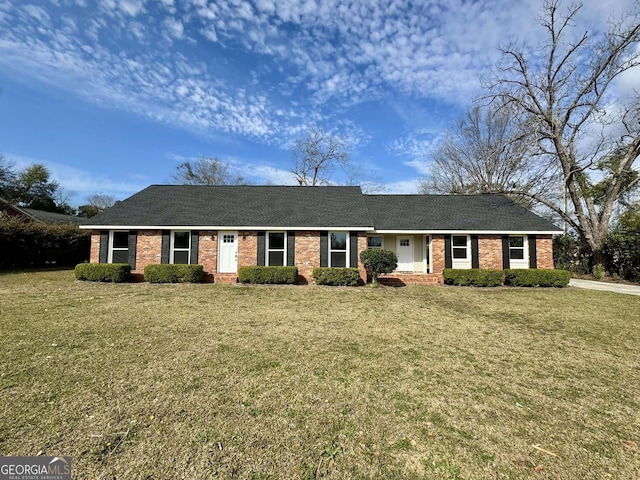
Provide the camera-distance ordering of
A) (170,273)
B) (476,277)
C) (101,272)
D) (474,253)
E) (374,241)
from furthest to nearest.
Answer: (374,241) → (474,253) → (476,277) → (170,273) → (101,272)

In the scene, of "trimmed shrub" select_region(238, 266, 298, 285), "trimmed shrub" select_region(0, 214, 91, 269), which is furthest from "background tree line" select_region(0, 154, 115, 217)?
"trimmed shrub" select_region(238, 266, 298, 285)

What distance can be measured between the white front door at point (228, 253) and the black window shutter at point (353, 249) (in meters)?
5.28

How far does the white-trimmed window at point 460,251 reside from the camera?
14.8 metres

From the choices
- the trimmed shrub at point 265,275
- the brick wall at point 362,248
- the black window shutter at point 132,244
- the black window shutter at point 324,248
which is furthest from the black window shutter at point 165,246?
the brick wall at point 362,248

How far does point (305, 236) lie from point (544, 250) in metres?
11.4

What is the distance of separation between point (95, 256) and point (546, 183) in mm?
28422

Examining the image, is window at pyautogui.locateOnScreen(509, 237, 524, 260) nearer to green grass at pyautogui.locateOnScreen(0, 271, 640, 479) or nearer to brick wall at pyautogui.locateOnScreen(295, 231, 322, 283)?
green grass at pyautogui.locateOnScreen(0, 271, 640, 479)

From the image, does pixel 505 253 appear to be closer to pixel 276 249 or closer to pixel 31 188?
pixel 276 249

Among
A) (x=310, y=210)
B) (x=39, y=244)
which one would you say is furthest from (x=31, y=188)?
(x=310, y=210)

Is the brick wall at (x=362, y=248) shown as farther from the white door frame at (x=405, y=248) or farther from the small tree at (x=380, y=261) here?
the white door frame at (x=405, y=248)

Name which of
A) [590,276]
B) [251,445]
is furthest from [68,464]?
[590,276]

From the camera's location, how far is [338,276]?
12641mm

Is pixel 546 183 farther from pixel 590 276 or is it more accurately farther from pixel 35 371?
pixel 35 371

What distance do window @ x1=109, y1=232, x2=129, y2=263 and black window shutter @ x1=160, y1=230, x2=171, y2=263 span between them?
1647mm
